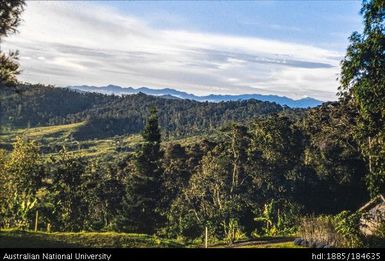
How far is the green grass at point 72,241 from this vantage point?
18859mm

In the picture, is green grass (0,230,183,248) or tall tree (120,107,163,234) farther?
tall tree (120,107,163,234)

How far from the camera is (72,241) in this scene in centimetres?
2012

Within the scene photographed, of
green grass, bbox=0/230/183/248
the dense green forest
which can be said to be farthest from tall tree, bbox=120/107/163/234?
green grass, bbox=0/230/183/248

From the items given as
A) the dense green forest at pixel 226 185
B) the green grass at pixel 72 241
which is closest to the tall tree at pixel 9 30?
the green grass at pixel 72 241

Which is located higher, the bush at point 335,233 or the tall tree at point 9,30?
the tall tree at point 9,30

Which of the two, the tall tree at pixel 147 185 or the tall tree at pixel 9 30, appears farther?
the tall tree at pixel 147 185

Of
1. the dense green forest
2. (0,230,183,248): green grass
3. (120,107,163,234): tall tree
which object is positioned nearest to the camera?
(0,230,183,248): green grass

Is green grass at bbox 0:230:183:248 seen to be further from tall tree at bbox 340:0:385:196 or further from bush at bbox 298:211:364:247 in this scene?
tall tree at bbox 340:0:385:196

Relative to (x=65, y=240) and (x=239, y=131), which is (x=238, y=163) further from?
(x=65, y=240)

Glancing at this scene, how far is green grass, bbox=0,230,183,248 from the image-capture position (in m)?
18.9

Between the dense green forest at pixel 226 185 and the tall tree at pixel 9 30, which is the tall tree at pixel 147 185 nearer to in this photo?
the dense green forest at pixel 226 185

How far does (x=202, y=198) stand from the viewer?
4638cm

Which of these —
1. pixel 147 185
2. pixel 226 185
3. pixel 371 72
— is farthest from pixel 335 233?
pixel 147 185
